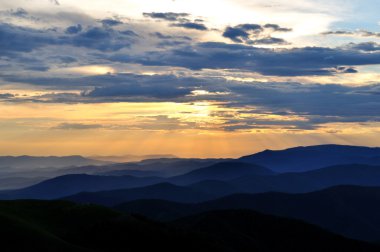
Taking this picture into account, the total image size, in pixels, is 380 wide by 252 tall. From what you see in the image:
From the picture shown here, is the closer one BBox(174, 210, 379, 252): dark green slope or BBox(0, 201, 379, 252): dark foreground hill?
BBox(0, 201, 379, 252): dark foreground hill

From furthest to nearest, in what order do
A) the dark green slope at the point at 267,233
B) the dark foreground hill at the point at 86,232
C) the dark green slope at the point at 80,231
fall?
the dark green slope at the point at 267,233
the dark foreground hill at the point at 86,232
the dark green slope at the point at 80,231

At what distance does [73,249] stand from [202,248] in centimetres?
3381

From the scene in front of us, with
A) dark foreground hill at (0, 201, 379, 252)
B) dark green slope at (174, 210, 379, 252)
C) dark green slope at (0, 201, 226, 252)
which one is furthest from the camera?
dark green slope at (174, 210, 379, 252)

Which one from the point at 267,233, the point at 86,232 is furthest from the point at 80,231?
the point at 267,233

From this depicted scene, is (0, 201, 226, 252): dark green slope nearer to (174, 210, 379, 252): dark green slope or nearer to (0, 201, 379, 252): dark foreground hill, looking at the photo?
(0, 201, 379, 252): dark foreground hill

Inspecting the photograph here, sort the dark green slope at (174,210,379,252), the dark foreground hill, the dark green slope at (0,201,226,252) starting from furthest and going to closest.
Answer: the dark green slope at (174,210,379,252) → the dark foreground hill → the dark green slope at (0,201,226,252)

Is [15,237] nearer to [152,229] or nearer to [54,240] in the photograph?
[54,240]

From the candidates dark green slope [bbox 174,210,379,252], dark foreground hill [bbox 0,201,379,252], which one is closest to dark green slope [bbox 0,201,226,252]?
dark foreground hill [bbox 0,201,379,252]

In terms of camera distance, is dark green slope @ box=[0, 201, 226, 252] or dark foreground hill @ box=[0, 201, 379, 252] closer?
dark green slope @ box=[0, 201, 226, 252]

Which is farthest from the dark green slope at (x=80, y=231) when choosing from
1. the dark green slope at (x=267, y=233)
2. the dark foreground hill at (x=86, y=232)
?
the dark green slope at (x=267, y=233)

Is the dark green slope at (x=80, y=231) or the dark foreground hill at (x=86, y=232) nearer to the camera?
the dark green slope at (x=80, y=231)

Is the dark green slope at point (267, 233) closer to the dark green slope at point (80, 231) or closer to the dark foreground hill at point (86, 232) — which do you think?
the dark foreground hill at point (86, 232)

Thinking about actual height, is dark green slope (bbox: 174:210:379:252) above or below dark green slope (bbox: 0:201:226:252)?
below

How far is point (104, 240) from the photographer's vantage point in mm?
94375
